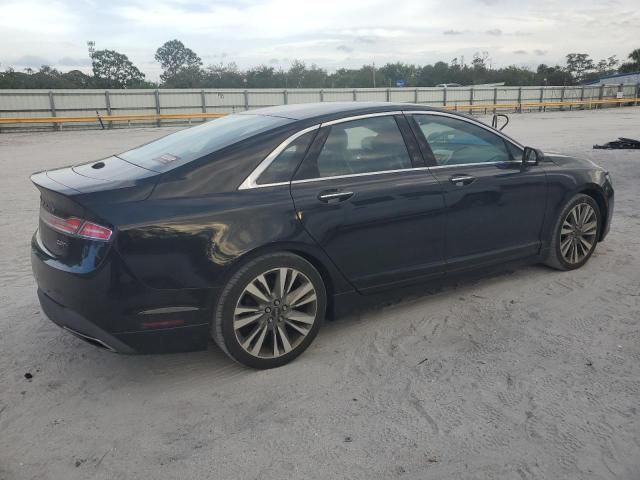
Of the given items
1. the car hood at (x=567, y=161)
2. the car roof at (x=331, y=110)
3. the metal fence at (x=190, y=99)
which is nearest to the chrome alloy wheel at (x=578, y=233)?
the car hood at (x=567, y=161)

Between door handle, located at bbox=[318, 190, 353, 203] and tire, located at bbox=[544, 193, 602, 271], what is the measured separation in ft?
7.28

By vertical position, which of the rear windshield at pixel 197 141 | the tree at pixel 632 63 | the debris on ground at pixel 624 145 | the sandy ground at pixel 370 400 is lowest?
the sandy ground at pixel 370 400

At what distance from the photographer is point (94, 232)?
2928 millimetres

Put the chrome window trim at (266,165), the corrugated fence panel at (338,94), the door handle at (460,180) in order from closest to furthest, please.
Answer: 1. the chrome window trim at (266,165)
2. the door handle at (460,180)
3. the corrugated fence panel at (338,94)

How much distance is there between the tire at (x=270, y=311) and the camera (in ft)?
10.4

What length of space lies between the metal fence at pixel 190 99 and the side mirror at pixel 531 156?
72.9ft

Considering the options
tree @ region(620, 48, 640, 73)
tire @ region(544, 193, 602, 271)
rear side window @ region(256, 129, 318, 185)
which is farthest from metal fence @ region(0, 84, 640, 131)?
tree @ region(620, 48, 640, 73)

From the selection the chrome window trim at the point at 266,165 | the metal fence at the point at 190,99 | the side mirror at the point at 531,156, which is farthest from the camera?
the metal fence at the point at 190,99

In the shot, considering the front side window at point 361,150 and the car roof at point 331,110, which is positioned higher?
the car roof at point 331,110

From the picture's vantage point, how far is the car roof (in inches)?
148

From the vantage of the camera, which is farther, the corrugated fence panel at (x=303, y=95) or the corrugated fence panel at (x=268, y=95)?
the corrugated fence panel at (x=303, y=95)

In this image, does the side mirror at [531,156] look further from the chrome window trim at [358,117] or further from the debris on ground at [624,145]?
the debris on ground at [624,145]

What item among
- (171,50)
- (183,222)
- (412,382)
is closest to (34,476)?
(183,222)

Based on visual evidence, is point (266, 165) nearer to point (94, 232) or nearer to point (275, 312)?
point (275, 312)
